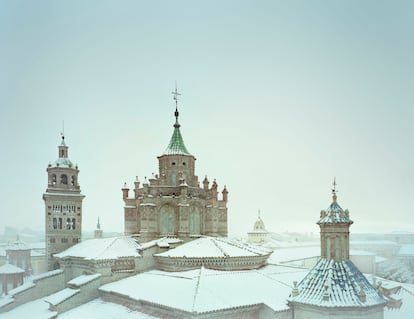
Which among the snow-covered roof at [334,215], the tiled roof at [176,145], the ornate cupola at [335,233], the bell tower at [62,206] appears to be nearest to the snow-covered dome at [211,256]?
the ornate cupola at [335,233]

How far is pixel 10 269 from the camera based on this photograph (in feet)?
116

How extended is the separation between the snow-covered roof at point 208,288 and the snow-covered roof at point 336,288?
1.55m

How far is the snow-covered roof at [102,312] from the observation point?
22.8 meters

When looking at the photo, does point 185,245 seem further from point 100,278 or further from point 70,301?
point 70,301

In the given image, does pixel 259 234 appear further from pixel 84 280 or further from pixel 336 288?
pixel 336 288

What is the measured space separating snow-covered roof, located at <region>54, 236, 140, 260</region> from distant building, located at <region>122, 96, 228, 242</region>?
1.51 meters

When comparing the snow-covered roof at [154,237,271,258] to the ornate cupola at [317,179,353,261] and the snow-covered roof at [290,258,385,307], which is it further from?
the ornate cupola at [317,179,353,261]

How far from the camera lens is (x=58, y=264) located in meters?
35.6

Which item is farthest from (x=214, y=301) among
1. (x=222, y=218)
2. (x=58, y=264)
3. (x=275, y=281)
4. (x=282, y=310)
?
(x=58, y=264)

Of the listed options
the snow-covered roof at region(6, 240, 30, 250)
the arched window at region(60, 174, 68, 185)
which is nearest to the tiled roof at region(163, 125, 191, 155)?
the arched window at region(60, 174, 68, 185)

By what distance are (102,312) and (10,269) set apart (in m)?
15.1

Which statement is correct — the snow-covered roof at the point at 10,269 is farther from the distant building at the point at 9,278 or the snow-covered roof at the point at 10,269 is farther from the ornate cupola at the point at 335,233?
the ornate cupola at the point at 335,233

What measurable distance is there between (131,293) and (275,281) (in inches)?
330

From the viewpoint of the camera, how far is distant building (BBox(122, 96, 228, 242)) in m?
32.8
